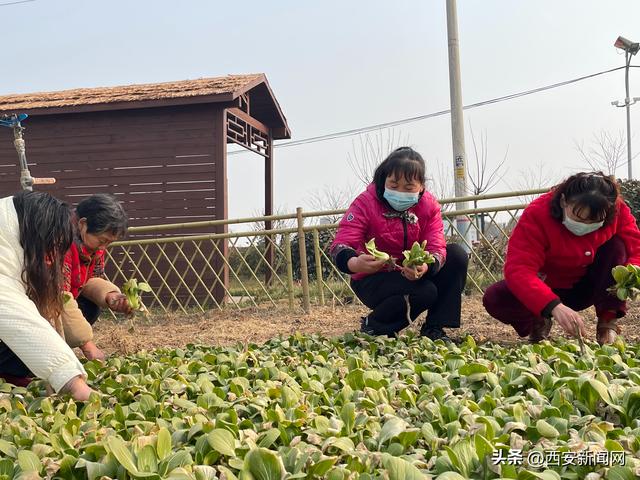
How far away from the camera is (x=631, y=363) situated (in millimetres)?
2137

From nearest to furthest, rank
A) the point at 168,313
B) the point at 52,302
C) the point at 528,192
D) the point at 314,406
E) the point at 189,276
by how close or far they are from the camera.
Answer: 1. the point at 314,406
2. the point at 52,302
3. the point at 528,192
4. the point at 168,313
5. the point at 189,276

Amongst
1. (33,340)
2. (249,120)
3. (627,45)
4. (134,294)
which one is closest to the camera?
(33,340)

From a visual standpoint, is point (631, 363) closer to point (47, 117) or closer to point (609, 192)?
point (609, 192)

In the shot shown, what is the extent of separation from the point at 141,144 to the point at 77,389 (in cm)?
559

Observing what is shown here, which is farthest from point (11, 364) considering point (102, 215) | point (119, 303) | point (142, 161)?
point (142, 161)

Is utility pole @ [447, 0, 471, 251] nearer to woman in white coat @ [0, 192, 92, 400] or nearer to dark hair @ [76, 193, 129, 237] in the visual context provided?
dark hair @ [76, 193, 129, 237]

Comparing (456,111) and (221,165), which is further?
(456,111)

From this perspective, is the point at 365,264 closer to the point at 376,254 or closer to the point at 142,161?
the point at 376,254

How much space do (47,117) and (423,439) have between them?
712 centimetres

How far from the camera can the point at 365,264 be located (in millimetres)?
2842

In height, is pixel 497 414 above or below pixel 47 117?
below

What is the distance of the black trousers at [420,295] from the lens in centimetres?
304

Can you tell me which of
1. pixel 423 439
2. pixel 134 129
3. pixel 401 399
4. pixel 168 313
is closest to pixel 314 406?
pixel 401 399

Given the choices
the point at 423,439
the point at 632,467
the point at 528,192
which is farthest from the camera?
the point at 528,192
